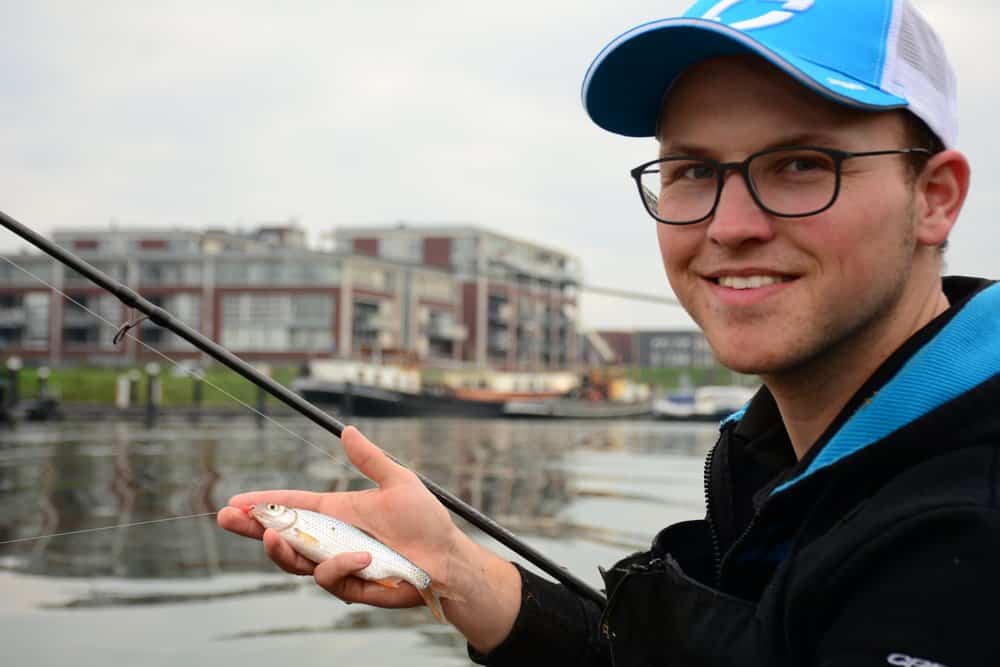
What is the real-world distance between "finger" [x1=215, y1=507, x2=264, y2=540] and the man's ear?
3.78 ft

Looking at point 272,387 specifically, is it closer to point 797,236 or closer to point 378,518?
point 378,518

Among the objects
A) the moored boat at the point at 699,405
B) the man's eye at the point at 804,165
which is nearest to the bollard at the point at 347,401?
the moored boat at the point at 699,405

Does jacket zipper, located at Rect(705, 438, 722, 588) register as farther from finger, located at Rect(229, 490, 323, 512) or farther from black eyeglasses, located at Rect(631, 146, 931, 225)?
finger, located at Rect(229, 490, 323, 512)

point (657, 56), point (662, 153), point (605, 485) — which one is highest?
point (657, 56)

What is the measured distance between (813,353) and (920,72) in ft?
1.38

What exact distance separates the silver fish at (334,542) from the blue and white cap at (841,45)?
3.04ft

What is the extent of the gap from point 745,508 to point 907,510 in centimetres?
73

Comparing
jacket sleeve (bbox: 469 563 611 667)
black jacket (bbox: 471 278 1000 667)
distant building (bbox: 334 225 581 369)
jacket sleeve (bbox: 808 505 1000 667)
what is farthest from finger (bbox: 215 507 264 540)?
distant building (bbox: 334 225 581 369)

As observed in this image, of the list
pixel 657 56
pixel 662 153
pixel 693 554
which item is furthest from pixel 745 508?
pixel 657 56

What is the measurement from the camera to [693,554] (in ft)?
5.86

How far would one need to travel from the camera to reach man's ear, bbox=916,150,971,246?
1502 millimetres

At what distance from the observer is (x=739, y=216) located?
59.6 inches

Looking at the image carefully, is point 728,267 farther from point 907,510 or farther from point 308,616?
point 308,616

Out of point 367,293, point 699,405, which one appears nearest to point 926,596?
point 699,405
